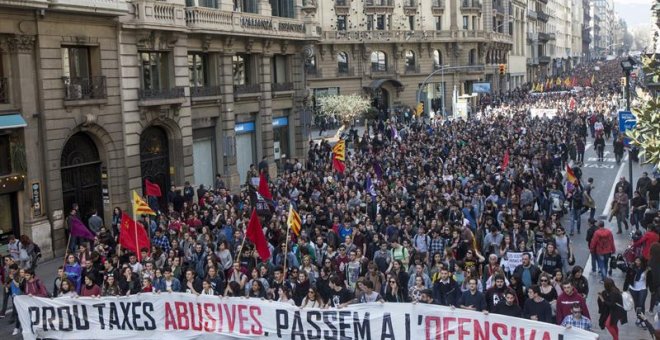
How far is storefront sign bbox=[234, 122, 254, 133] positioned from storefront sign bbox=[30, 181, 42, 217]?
12154 mm

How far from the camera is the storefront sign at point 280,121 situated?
3816 centimetres

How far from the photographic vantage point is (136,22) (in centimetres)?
2666

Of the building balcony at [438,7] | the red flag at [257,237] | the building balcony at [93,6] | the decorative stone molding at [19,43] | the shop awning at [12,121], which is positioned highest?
the building balcony at [438,7]

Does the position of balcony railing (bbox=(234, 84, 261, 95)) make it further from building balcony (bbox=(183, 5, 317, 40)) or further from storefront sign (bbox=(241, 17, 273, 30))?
storefront sign (bbox=(241, 17, 273, 30))

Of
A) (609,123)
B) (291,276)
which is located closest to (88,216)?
(291,276)

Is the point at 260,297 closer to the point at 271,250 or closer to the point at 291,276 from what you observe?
the point at 291,276

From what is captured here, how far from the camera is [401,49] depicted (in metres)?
71.4

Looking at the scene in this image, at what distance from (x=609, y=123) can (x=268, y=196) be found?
29.2 meters

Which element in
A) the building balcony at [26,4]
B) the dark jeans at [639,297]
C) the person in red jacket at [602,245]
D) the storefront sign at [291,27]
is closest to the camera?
the dark jeans at [639,297]

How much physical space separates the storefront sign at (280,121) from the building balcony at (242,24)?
3913mm

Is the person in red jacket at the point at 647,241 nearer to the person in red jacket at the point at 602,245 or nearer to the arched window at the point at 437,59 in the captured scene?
the person in red jacket at the point at 602,245

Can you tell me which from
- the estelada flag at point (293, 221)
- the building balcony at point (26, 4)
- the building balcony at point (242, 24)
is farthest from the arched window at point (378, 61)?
the estelada flag at point (293, 221)

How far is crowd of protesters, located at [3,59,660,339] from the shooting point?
1297 cm

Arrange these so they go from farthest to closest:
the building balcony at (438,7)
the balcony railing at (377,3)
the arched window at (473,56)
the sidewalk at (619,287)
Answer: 1. the arched window at (473,56)
2. the building balcony at (438,7)
3. the balcony railing at (377,3)
4. the sidewalk at (619,287)
